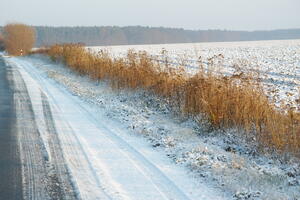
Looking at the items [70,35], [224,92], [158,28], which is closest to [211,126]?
[224,92]

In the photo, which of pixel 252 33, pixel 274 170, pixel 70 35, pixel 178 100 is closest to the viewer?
pixel 274 170

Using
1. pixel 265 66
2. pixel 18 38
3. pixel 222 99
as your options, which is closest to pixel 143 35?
pixel 18 38

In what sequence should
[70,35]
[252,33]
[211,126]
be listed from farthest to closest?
[252,33]
[70,35]
[211,126]

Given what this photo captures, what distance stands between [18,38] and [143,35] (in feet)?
206

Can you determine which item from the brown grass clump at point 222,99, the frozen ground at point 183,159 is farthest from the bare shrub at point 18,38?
the frozen ground at point 183,159

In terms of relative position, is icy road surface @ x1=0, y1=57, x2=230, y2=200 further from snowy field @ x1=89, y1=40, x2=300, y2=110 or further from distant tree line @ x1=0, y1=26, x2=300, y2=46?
distant tree line @ x1=0, y1=26, x2=300, y2=46

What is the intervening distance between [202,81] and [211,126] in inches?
60.7

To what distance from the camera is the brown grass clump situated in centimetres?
695

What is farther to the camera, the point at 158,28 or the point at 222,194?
the point at 158,28

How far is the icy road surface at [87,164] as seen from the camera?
18.0 feet

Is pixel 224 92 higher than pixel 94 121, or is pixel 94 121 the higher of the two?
pixel 224 92

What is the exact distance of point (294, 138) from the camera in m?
6.63

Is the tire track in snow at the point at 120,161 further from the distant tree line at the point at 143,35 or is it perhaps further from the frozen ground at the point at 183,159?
the distant tree line at the point at 143,35

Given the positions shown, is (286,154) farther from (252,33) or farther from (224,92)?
(252,33)
